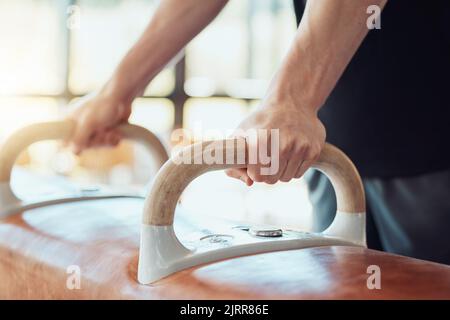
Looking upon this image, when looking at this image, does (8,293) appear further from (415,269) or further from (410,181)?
(410,181)

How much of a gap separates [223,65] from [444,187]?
548 cm

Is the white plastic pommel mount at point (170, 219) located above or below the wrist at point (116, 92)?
below

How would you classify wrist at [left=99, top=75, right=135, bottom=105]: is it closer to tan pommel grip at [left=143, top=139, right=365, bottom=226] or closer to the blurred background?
tan pommel grip at [left=143, top=139, right=365, bottom=226]

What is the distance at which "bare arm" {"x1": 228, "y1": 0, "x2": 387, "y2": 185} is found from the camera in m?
0.78

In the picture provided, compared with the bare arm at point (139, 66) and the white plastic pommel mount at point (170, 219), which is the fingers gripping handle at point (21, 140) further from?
the white plastic pommel mount at point (170, 219)

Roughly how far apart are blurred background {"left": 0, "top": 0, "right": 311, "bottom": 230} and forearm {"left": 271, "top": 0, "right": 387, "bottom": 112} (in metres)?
4.43

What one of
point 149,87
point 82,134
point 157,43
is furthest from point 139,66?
point 149,87

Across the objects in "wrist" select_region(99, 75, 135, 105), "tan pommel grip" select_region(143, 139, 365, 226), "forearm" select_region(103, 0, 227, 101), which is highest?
"forearm" select_region(103, 0, 227, 101)

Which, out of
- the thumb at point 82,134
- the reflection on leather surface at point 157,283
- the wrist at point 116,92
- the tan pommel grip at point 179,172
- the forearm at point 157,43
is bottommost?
the reflection on leather surface at point 157,283

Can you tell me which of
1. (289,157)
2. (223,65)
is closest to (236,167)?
(289,157)

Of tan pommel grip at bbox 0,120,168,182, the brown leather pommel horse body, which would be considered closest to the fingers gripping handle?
tan pommel grip at bbox 0,120,168,182

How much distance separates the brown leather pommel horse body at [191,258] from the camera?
67 cm

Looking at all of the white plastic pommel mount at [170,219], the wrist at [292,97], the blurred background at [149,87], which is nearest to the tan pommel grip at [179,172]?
the white plastic pommel mount at [170,219]

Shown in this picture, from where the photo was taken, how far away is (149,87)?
6180 mm
